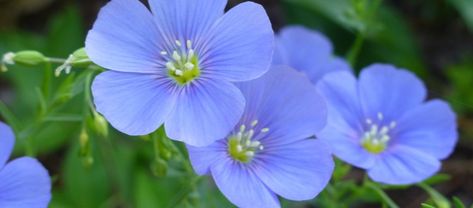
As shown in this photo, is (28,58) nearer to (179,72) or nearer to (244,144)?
(179,72)

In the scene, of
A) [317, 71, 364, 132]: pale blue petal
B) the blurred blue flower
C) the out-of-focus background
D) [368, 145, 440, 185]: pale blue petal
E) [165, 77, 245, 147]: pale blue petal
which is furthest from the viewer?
the out-of-focus background

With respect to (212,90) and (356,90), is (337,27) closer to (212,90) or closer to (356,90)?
(356,90)

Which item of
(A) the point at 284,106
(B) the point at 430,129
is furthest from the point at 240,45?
(B) the point at 430,129

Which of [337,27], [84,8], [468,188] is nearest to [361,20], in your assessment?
[337,27]

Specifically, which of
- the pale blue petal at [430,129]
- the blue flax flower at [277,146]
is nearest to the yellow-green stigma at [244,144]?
the blue flax flower at [277,146]

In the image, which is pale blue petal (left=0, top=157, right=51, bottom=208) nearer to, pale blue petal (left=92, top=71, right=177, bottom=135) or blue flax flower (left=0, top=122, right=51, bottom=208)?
blue flax flower (left=0, top=122, right=51, bottom=208)

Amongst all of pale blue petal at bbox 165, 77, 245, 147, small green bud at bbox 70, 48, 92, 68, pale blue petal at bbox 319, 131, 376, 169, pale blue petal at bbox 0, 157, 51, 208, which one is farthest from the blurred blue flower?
pale blue petal at bbox 0, 157, 51, 208

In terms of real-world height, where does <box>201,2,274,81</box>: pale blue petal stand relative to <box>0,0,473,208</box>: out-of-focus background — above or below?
above
